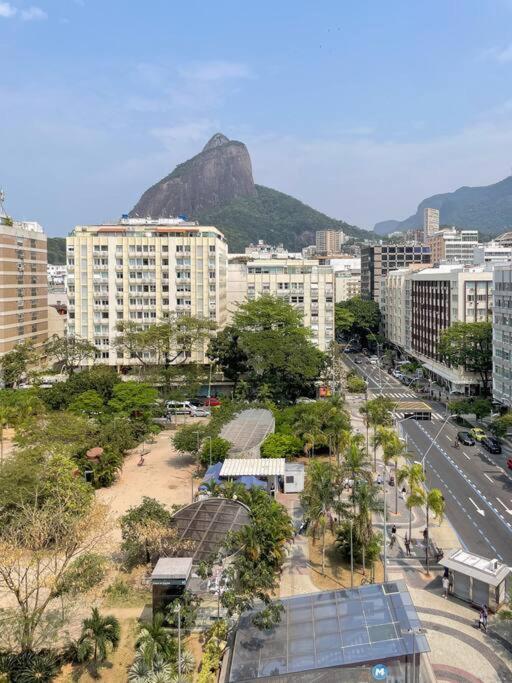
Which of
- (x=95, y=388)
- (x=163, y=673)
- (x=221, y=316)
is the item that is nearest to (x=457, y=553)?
(x=163, y=673)

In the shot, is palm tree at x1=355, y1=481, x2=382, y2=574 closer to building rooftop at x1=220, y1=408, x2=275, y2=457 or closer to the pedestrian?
the pedestrian

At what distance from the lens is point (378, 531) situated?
37.9 m

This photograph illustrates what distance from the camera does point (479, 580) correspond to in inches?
1145

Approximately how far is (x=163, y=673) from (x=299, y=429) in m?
31.2

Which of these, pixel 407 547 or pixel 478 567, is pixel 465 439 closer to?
pixel 407 547

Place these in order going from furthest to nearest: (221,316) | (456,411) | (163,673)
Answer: (221,316)
(456,411)
(163,673)

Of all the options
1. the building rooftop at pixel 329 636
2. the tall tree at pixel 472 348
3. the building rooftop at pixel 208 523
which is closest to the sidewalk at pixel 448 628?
the building rooftop at pixel 329 636

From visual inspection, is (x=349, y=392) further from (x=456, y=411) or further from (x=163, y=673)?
(x=163, y=673)

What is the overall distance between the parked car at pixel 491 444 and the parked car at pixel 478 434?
17.1 inches

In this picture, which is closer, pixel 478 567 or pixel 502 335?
pixel 478 567

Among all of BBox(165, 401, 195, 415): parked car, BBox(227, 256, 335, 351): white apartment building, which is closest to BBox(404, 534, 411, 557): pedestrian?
BBox(165, 401, 195, 415): parked car

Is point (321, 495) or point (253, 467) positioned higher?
point (321, 495)

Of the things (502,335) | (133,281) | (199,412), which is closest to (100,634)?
(199,412)

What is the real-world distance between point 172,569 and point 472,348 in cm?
6136
